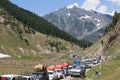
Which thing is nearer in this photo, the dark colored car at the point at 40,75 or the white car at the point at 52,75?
the dark colored car at the point at 40,75

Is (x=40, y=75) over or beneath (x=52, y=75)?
beneath

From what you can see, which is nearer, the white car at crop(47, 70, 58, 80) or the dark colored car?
the dark colored car

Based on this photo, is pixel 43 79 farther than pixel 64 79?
No

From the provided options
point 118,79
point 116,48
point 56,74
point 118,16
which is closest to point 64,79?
point 56,74

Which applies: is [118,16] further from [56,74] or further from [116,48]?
[56,74]

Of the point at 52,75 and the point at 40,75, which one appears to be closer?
the point at 40,75

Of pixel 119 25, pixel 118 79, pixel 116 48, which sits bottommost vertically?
pixel 118 79

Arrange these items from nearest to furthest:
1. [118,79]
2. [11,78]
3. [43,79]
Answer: [11,78]
[118,79]
[43,79]

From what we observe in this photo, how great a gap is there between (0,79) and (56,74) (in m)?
23.5

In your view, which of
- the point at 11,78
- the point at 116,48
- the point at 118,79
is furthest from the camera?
the point at 116,48

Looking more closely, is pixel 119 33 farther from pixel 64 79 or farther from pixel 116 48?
pixel 64 79

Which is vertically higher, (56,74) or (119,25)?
(119,25)

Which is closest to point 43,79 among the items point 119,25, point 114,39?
point 114,39

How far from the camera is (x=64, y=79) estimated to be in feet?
193
